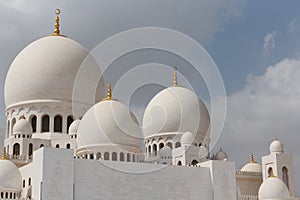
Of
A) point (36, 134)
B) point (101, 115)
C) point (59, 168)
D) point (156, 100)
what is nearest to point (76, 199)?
point (59, 168)

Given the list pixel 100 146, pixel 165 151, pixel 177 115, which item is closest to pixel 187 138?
pixel 165 151

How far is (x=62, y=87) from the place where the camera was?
31141 millimetres

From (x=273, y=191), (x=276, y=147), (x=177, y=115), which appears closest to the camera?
(x=273, y=191)

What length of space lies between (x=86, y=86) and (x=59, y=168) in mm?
10112

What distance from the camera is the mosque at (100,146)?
910 inches

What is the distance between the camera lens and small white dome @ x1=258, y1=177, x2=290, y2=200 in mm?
27172

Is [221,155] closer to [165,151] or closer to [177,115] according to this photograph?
[177,115]

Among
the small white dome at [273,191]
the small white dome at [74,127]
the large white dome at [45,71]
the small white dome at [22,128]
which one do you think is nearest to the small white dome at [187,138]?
the small white dome at [273,191]

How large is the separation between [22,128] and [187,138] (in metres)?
8.67

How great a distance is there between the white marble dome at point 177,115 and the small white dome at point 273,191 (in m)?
6.73

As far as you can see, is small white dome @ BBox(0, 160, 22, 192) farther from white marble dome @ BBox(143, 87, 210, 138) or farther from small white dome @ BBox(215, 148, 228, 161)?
small white dome @ BBox(215, 148, 228, 161)

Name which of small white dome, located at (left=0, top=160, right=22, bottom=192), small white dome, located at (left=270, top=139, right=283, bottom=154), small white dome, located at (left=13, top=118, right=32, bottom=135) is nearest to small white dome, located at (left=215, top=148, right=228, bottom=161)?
small white dome, located at (left=270, top=139, right=283, bottom=154)

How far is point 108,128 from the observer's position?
2681 cm

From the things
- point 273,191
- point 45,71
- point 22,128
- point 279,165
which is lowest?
point 273,191
